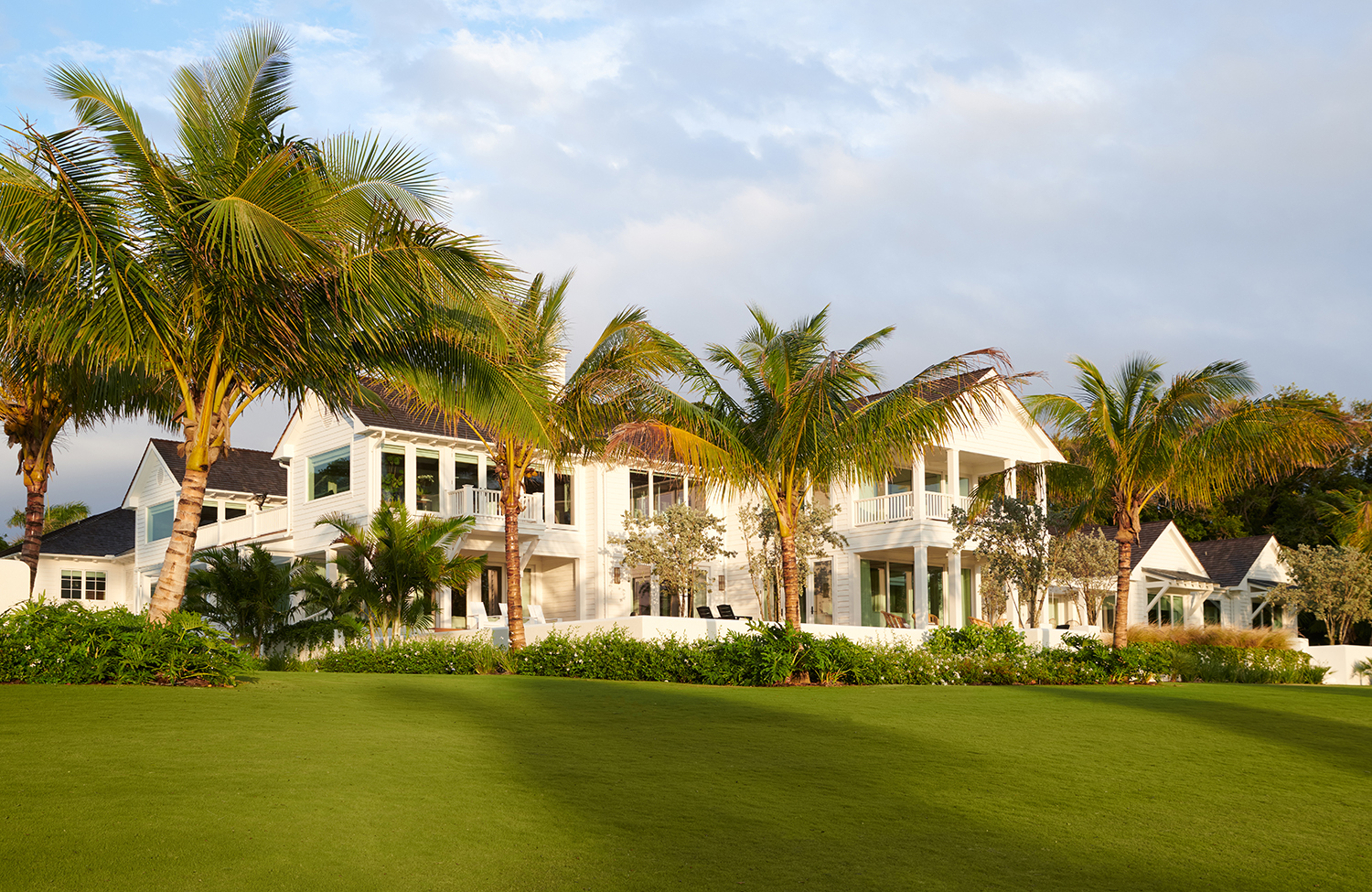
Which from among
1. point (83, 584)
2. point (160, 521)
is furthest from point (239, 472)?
point (83, 584)

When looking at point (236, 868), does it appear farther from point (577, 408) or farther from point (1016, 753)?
point (577, 408)

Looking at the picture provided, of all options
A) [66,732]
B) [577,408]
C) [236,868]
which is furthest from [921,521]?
[236,868]

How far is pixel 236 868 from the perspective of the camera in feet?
16.0

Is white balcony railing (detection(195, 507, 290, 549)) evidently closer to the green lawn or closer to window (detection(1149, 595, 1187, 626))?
the green lawn

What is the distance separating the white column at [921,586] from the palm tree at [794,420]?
37.9ft

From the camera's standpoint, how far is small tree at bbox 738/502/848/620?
26.6m

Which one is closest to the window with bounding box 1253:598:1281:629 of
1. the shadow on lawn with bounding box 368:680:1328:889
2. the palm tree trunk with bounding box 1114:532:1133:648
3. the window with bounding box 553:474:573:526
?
the palm tree trunk with bounding box 1114:532:1133:648

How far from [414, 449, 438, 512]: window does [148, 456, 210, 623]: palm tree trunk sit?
618 inches

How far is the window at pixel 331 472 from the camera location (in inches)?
1121

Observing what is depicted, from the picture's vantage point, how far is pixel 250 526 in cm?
3033

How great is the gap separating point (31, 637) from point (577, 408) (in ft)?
31.3

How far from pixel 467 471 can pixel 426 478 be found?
132cm

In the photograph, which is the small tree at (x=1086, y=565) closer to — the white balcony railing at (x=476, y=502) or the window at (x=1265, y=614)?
the window at (x=1265, y=614)

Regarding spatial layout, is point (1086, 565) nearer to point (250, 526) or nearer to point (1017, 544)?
point (1017, 544)
